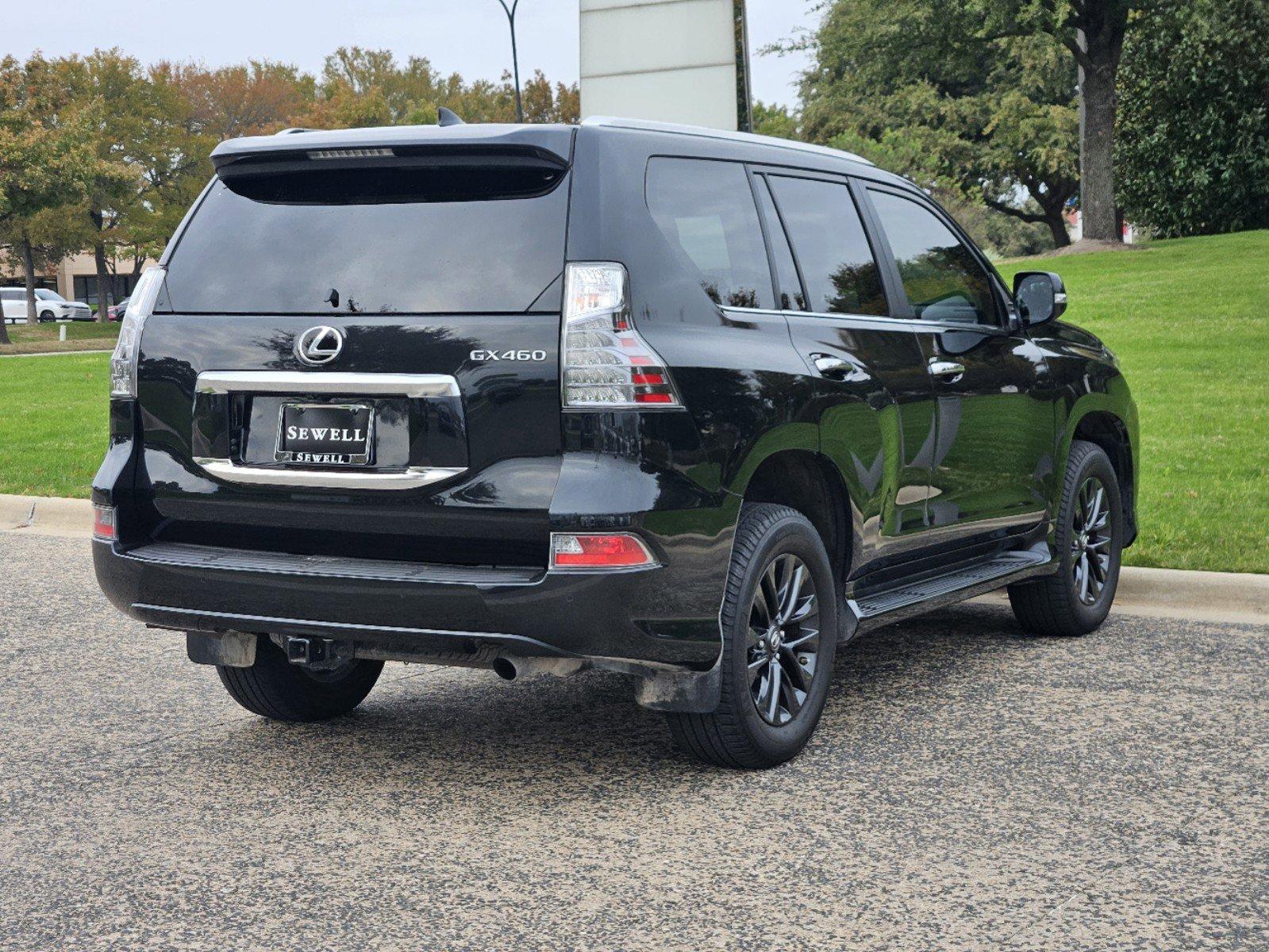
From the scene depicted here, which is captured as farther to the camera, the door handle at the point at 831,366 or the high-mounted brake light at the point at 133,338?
Answer: the door handle at the point at 831,366

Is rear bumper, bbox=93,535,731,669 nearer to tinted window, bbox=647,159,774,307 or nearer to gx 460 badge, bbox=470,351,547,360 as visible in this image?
gx 460 badge, bbox=470,351,547,360

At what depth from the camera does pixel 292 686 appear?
548 cm

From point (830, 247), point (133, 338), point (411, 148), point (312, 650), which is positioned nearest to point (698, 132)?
point (830, 247)

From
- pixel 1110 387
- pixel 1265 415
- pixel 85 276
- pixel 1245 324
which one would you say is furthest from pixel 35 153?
pixel 85 276

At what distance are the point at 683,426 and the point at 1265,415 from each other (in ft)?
31.2

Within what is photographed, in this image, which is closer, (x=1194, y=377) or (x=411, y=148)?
(x=411, y=148)

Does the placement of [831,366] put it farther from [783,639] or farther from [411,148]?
[411,148]

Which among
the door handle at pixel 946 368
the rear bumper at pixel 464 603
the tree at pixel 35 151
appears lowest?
the rear bumper at pixel 464 603

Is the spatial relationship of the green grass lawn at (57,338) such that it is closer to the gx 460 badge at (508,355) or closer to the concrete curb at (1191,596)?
the concrete curb at (1191,596)

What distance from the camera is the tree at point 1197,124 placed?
31.9m

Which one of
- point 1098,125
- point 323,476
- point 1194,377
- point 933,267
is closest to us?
point 323,476

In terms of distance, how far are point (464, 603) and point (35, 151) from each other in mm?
42992

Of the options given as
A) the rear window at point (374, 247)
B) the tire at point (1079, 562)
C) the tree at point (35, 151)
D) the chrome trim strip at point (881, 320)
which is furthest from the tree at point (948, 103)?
the rear window at point (374, 247)

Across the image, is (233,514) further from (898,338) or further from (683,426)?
(898,338)
